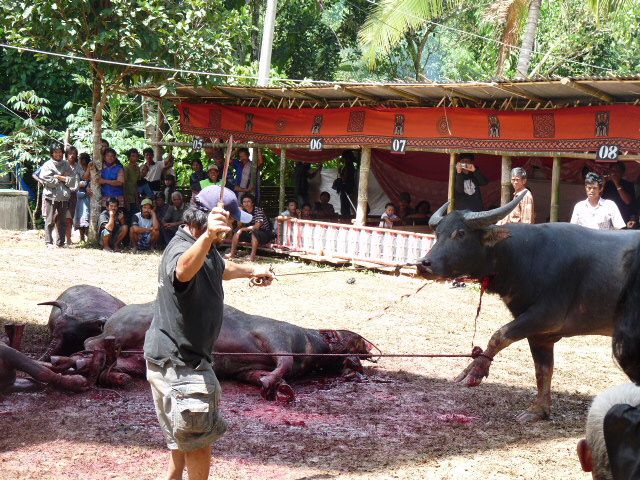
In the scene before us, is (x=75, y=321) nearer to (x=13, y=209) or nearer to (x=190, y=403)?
(x=190, y=403)

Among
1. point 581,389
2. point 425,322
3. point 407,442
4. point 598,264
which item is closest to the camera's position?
point 407,442

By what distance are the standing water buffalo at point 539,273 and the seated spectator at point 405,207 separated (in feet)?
33.1

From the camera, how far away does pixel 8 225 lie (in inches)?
755

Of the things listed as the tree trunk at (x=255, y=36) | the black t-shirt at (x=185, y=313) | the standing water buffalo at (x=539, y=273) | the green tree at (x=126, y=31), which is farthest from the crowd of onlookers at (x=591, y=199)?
the tree trunk at (x=255, y=36)

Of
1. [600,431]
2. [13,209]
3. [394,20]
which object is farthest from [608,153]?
[13,209]

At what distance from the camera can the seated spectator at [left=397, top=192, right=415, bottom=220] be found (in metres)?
17.2

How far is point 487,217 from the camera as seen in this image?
6.86m

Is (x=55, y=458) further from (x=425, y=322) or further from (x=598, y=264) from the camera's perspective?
(x=425, y=322)

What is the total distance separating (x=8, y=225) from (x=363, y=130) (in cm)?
824

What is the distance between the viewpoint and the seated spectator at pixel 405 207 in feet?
56.4

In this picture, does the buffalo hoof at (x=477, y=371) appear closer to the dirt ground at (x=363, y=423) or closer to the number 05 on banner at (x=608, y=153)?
the dirt ground at (x=363, y=423)

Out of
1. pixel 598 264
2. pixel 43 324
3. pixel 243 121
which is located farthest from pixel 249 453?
pixel 243 121

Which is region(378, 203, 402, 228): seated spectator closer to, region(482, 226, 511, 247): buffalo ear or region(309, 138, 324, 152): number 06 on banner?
region(309, 138, 324, 152): number 06 on banner

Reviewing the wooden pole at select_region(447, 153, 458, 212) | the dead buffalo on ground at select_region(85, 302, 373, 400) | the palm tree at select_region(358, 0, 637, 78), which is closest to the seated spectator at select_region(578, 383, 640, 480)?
the dead buffalo on ground at select_region(85, 302, 373, 400)
